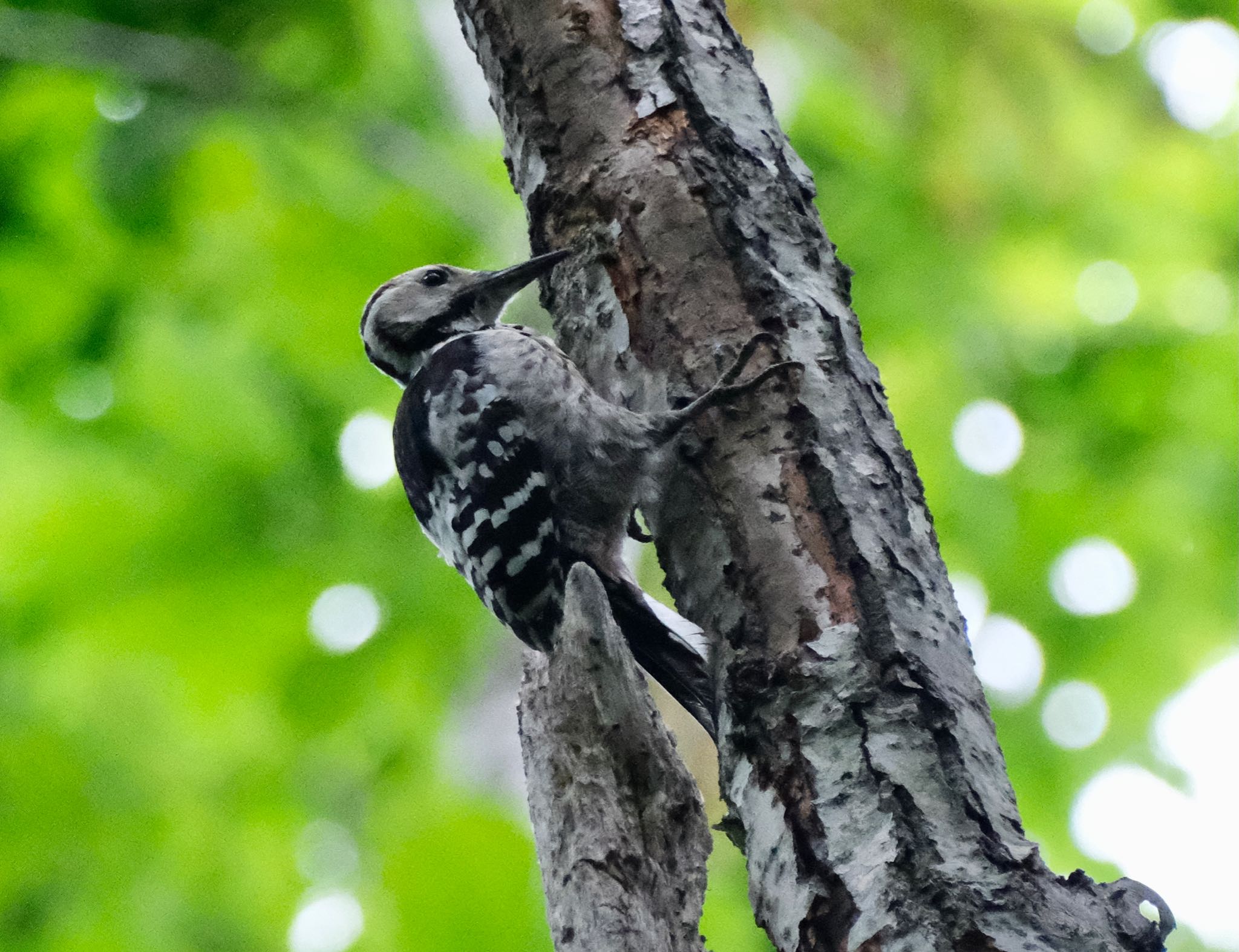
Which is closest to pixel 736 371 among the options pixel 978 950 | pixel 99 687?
pixel 978 950

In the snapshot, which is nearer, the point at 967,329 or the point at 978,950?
the point at 978,950

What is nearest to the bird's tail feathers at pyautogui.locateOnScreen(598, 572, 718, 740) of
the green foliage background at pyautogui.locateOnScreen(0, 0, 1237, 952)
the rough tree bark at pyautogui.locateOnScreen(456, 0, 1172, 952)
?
the rough tree bark at pyautogui.locateOnScreen(456, 0, 1172, 952)

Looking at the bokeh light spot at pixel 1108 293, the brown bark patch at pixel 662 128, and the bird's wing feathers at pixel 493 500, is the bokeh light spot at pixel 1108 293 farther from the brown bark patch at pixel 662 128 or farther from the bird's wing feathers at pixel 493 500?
the brown bark patch at pixel 662 128

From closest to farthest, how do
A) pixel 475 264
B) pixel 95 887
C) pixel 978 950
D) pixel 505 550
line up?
pixel 978 950 → pixel 505 550 → pixel 95 887 → pixel 475 264

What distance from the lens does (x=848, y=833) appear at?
62.9 inches

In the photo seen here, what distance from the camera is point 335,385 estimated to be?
16.0 feet

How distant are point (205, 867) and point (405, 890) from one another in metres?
2.31

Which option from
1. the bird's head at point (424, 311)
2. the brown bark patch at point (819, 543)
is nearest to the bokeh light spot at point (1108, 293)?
the bird's head at point (424, 311)

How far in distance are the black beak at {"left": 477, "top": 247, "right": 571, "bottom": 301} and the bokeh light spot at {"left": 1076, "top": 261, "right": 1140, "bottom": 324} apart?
128 inches

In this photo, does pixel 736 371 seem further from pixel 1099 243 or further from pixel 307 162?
pixel 1099 243

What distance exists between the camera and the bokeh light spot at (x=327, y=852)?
5.55 metres

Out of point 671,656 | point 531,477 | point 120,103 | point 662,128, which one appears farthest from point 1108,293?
point 120,103

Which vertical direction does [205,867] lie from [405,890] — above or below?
above

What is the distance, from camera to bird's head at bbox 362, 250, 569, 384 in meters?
3.55
